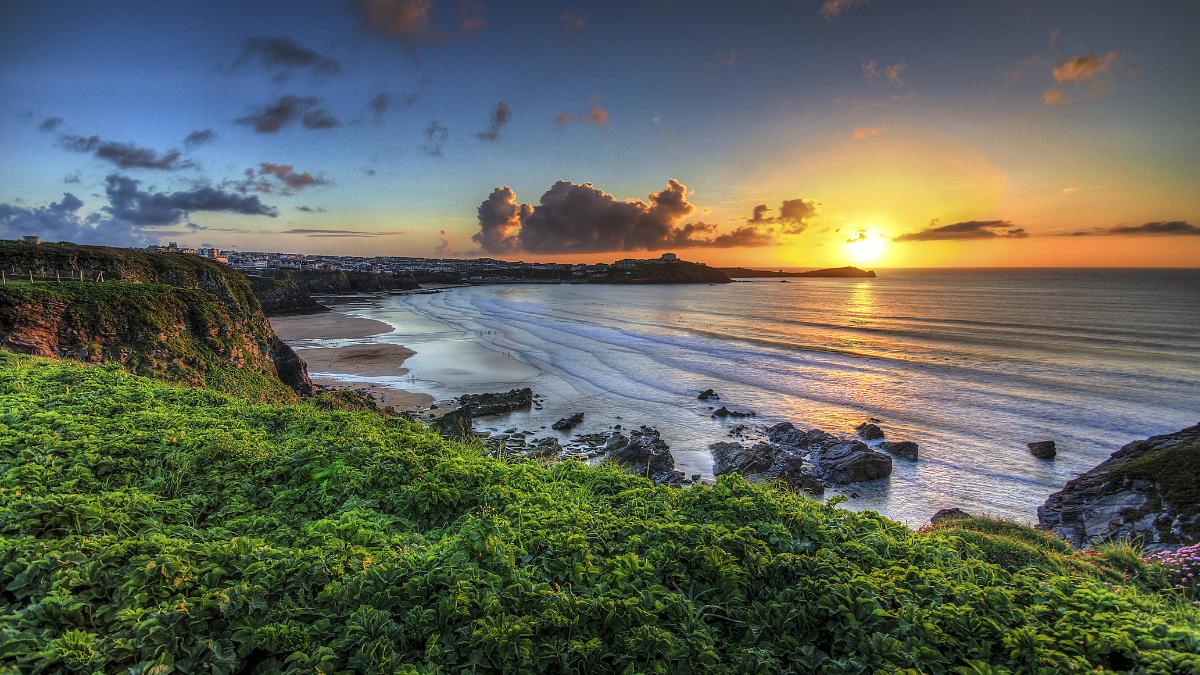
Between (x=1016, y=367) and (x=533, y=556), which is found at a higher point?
(x=533, y=556)

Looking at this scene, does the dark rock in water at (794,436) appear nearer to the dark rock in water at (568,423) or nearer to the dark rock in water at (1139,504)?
the dark rock in water at (1139,504)

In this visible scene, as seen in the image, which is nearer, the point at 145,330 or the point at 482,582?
the point at 482,582

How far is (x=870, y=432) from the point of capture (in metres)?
22.4

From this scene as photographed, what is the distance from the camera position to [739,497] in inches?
221

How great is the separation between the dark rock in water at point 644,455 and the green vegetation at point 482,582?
37.0ft

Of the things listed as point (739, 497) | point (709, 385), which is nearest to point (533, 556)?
point (739, 497)

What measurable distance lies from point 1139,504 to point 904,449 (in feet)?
Answer: 25.7

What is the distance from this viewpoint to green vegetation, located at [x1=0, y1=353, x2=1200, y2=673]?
128 inches

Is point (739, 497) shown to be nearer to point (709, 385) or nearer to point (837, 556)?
point (837, 556)

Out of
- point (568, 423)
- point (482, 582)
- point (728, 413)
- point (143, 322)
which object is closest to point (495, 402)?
point (568, 423)

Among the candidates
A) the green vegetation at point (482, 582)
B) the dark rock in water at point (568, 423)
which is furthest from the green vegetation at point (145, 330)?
the green vegetation at point (482, 582)

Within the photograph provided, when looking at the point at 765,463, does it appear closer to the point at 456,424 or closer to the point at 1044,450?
the point at 1044,450

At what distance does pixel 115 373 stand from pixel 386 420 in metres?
6.31

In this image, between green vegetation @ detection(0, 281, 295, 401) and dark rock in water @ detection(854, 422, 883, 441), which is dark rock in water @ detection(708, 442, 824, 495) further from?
green vegetation @ detection(0, 281, 295, 401)
